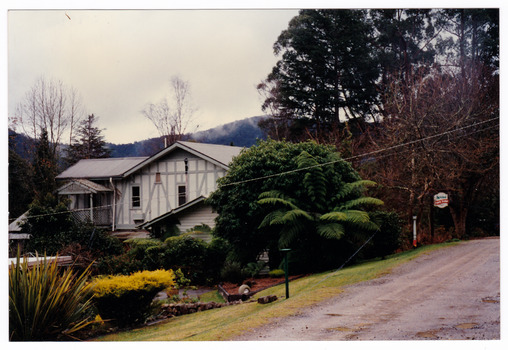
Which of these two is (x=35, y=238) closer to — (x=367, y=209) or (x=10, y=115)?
(x=10, y=115)

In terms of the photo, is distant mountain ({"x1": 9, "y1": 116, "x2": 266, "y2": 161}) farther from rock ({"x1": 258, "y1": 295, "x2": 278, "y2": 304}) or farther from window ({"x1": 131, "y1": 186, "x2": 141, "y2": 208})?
rock ({"x1": 258, "y1": 295, "x2": 278, "y2": 304})

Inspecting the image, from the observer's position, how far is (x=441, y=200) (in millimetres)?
11812

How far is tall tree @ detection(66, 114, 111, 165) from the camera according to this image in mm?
12047

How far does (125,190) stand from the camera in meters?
13.4

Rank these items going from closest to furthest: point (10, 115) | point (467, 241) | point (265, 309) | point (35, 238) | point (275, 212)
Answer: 1. point (265, 309)
2. point (10, 115)
3. point (35, 238)
4. point (467, 241)
5. point (275, 212)

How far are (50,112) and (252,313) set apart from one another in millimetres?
6826

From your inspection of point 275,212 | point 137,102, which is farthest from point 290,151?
point 137,102

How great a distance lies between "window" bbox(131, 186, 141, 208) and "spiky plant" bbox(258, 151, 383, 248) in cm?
336

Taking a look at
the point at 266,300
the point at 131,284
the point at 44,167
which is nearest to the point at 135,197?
the point at 44,167

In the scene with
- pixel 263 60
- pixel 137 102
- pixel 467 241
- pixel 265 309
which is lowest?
pixel 265 309

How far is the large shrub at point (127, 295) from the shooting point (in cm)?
900

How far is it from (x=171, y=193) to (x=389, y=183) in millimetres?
6144

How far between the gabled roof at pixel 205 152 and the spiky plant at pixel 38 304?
6.08 m

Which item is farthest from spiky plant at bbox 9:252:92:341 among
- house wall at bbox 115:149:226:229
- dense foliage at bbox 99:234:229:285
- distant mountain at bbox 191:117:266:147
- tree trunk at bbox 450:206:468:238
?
distant mountain at bbox 191:117:266:147
